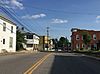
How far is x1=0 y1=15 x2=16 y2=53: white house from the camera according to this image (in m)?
59.1

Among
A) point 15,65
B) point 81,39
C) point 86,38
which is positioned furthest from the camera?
point 81,39

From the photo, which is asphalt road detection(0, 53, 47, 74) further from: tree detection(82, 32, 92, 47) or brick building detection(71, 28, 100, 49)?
brick building detection(71, 28, 100, 49)

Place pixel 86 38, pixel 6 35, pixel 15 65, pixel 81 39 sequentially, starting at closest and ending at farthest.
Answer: pixel 15 65 → pixel 6 35 → pixel 86 38 → pixel 81 39

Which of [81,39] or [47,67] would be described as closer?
[47,67]

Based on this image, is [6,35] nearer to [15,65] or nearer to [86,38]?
[86,38]

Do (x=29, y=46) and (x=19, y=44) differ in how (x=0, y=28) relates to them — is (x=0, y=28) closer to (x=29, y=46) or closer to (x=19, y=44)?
(x=19, y=44)

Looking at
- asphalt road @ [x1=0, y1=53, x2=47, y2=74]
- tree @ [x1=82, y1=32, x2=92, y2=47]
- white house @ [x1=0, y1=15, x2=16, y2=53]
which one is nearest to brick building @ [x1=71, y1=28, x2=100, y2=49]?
tree @ [x1=82, y1=32, x2=92, y2=47]

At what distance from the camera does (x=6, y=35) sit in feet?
204

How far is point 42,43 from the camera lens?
137125 millimetres

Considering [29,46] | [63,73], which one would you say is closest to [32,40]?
[29,46]

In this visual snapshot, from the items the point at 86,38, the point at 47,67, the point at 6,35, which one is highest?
the point at 86,38

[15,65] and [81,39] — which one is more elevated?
[81,39]

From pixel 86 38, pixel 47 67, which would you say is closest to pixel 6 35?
pixel 86 38

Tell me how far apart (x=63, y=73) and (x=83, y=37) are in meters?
75.5
